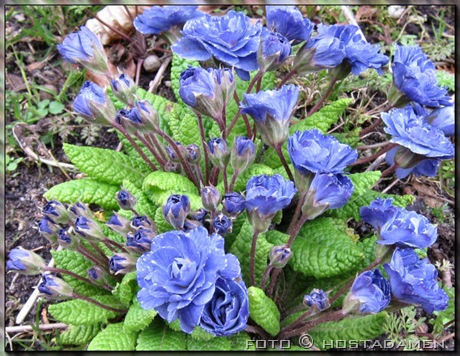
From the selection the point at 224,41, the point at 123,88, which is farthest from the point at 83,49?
the point at 224,41

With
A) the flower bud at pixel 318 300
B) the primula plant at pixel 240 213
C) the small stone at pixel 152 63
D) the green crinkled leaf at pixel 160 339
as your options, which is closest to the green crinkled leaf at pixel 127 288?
the primula plant at pixel 240 213

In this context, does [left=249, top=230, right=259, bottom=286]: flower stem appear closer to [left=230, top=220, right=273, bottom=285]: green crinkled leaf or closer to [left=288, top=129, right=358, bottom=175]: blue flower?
[left=230, top=220, right=273, bottom=285]: green crinkled leaf

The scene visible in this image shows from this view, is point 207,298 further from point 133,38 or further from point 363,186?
point 133,38

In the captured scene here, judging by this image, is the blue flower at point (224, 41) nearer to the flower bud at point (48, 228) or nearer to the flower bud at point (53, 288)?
the flower bud at point (48, 228)

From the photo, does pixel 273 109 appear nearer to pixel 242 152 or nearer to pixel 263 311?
pixel 242 152

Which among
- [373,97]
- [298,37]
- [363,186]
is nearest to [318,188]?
[363,186]
